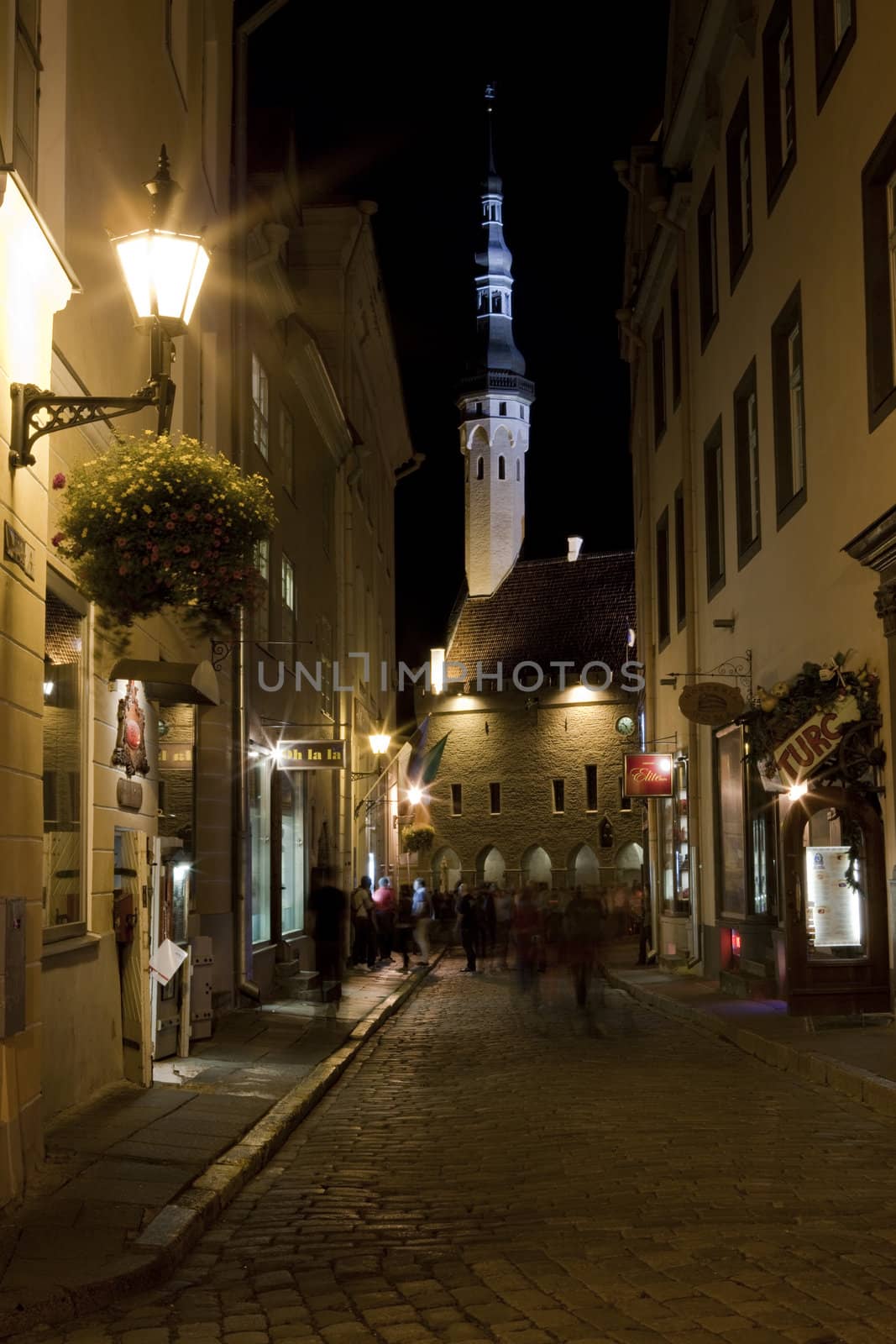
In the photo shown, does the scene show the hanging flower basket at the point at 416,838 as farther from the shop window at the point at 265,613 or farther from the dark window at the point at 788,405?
the dark window at the point at 788,405

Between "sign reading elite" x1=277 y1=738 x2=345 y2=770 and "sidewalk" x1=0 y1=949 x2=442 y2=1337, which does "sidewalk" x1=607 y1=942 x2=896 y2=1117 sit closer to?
"sidewalk" x1=0 y1=949 x2=442 y2=1337

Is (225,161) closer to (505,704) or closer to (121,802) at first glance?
(121,802)

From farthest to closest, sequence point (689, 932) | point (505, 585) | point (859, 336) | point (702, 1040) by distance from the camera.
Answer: point (505, 585) → point (689, 932) → point (702, 1040) → point (859, 336)

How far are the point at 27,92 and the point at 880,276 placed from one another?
8322mm

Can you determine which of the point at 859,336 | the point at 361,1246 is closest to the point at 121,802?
the point at 361,1246

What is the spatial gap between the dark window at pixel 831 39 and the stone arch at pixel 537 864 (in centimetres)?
4245

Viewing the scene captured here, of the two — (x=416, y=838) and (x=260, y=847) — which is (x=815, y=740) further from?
(x=416, y=838)

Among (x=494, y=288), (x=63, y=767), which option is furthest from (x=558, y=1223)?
(x=494, y=288)

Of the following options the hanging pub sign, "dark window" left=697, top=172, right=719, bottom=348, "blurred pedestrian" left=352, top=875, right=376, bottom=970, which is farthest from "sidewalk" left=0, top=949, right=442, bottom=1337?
"dark window" left=697, top=172, right=719, bottom=348

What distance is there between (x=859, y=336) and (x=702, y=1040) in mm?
7114

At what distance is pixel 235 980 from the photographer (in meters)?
18.7

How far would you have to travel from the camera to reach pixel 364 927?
28531 mm

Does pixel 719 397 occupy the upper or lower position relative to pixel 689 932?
upper

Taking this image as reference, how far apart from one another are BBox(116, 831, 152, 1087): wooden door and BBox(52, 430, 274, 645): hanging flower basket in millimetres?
2709
